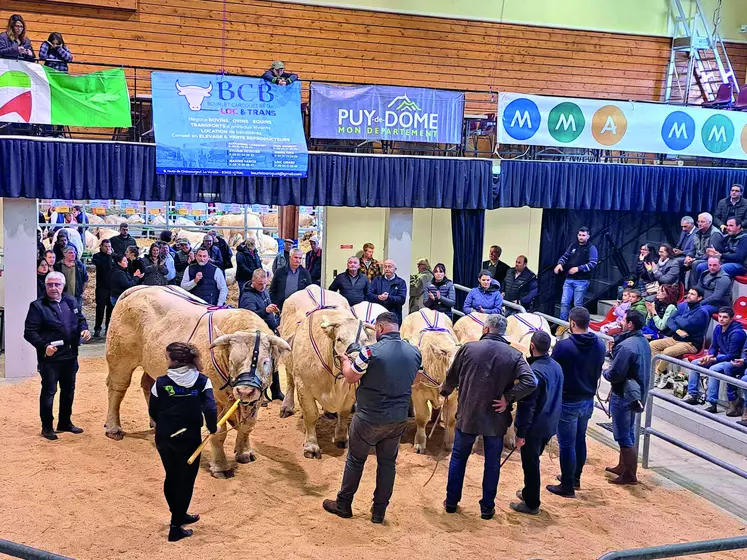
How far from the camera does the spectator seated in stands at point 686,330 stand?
32.0 ft

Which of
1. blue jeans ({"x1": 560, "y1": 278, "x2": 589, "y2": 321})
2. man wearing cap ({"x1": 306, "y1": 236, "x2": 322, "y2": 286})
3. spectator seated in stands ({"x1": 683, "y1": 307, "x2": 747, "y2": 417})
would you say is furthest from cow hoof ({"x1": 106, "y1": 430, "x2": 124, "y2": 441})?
blue jeans ({"x1": 560, "y1": 278, "x2": 589, "y2": 321})

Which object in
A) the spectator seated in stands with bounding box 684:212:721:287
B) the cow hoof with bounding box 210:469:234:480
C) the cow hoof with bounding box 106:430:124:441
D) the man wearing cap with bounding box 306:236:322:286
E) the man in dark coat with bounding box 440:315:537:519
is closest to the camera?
the man in dark coat with bounding box 440:315:537:519

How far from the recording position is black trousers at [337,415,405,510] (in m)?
5.76

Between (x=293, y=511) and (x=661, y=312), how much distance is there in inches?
274

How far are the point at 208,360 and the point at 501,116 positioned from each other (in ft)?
22.2

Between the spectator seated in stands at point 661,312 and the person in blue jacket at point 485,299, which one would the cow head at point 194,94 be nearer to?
the person in blue jacket at point 485,299

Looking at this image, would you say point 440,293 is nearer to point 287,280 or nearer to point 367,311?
point 367,311

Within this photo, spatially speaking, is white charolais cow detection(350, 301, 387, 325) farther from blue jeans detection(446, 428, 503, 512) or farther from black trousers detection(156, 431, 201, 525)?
black trousers detection(156, 431, 201, 525)

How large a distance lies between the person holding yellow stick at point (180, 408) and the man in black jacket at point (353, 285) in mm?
4849

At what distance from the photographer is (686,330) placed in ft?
32.3

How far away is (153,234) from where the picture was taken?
58.1ft

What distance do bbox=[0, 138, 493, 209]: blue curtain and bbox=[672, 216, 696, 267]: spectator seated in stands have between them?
2.94 metres

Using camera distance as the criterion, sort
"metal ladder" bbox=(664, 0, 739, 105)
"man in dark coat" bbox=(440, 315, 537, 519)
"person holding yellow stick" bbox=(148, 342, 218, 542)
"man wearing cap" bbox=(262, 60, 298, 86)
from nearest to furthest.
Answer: "person holding yellow stick" bbox=(148, 342, 218, 542)
"man in dark coat" bbox=(440, 315, 537, 519)
"man wearing cap" bbox=(262, 60, 298, 86)
"metal ladder" bbox=(664, 0, 739, 105)

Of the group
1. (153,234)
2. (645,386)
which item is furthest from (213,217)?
(645,386)
